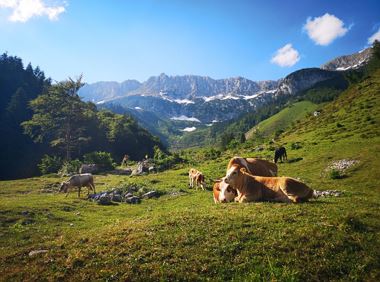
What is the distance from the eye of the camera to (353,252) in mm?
9781

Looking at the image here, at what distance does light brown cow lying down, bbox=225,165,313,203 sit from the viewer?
15875mm

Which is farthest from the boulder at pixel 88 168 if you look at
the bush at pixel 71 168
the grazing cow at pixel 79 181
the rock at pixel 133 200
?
the rock at pixel 133 200

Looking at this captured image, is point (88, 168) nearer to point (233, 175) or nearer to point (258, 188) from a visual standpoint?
point (233, 175)

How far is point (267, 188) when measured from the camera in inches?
654

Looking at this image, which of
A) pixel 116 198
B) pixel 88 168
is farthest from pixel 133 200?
pixel 88 168

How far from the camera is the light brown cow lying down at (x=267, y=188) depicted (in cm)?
1588

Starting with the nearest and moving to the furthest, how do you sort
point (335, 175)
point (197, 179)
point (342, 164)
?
point (335, 175) < point (197, 179) < point (342, 164)

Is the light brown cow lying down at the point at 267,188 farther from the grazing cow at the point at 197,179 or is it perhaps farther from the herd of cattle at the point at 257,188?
the grazing cow at the point at 197,179

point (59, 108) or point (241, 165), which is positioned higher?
point (59, 108)

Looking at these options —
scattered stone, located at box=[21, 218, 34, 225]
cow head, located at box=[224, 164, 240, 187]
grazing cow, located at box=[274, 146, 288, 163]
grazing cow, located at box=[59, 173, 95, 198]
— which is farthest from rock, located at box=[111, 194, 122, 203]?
grazing cow, located at box=[274, 146, 288, 163]

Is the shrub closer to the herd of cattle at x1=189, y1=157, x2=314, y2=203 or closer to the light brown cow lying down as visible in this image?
the herd of cattle at x1=189, y1=157, x2=314, y2=203

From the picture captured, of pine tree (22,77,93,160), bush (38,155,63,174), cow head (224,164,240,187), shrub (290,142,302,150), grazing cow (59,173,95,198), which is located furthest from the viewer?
pine tree (22,77,93,160)

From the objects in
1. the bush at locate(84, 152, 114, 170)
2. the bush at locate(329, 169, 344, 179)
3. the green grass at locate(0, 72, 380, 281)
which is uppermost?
the bush at locate(84, 152, 114, 170)

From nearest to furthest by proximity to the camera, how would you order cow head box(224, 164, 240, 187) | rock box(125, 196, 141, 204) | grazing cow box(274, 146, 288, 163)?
cow head box(224, 164, 240, 187)
rock box(125, 196, 141, 204)
grazing cow box(274, 146, 288, 163)
